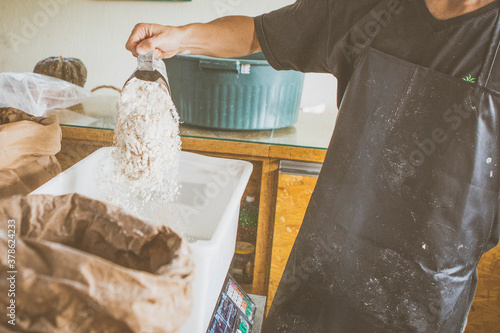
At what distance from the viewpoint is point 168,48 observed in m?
0.99

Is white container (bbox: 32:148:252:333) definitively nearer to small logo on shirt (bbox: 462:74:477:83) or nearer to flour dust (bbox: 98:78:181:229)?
flour dust (bbox: 98:78:181:229)

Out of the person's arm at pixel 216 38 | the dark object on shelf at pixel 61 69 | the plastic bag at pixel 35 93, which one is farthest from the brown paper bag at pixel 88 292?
the dark object on shelf at pixel 61 69

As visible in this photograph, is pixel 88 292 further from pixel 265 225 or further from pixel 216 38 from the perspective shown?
pixel 265 225

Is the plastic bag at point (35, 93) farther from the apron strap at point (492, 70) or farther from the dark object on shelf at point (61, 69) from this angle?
the apron strap at point (492, 70)

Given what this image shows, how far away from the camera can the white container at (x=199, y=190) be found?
79cm

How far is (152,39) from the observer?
0.92 metres

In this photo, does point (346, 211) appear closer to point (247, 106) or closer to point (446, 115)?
point (446, 115)

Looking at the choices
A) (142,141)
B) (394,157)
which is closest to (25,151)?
(142,141)

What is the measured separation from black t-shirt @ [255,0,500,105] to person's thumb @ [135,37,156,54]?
31 cm

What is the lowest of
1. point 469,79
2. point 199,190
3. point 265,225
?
point 265,225

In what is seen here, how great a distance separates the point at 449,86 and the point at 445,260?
A: 15.4 inches

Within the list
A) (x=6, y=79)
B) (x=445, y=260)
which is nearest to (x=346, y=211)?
(x=445, y=260)

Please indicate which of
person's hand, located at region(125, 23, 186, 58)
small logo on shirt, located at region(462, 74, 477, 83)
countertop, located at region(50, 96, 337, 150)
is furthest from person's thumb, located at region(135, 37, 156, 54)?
small logo on shirt, located at region(462, 74, 477, 83)

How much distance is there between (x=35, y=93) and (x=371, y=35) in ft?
3.64
